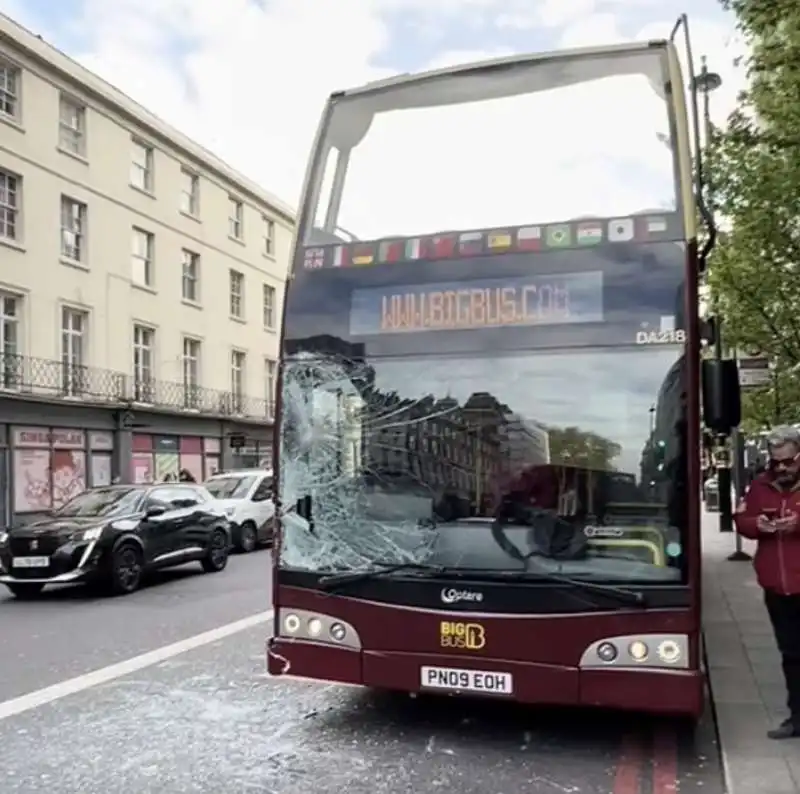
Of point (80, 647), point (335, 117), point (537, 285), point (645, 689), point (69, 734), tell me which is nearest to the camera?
point (645, 689)

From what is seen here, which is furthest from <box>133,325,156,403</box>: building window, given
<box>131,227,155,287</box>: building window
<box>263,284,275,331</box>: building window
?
<box>263,284,275,331</box>: building window

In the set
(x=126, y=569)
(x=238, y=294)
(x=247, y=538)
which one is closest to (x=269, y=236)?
(x=238, y=294)

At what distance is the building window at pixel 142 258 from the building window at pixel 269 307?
8.56 m

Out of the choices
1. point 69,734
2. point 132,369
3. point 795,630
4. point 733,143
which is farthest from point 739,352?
point 132,369

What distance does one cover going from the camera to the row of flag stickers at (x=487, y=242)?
18.5 ft

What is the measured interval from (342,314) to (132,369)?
25055 millimetres

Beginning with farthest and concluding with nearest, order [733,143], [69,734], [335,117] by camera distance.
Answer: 1. [733,143]
2. [335,117]
3. [69,734]

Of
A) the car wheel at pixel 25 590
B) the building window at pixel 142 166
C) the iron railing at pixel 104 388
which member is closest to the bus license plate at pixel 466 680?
the car wheel at pixel 25 590

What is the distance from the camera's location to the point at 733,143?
1223 cm

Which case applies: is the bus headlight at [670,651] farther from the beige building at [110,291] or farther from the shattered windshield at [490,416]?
the beige building at [110,291]

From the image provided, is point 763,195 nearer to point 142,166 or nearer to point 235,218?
point 142,166

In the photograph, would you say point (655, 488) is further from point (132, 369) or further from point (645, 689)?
point (132, 369)

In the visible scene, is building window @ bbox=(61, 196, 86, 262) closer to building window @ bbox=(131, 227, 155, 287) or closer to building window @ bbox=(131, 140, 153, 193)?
building window @ bbox=(131, 227, 155, 287)

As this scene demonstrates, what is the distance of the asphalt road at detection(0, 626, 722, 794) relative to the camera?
17.1 feet
